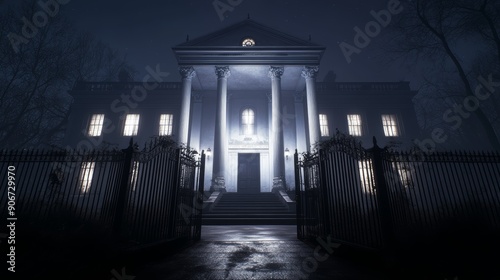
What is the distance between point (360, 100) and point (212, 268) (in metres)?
23.5

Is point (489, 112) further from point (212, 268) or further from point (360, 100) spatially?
point (212, 268)

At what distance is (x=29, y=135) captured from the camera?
19047 mm

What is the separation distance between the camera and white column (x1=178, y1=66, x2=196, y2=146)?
17.4 metres

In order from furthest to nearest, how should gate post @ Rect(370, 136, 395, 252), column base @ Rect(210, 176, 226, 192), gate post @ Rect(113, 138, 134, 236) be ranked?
column base @ Rect(210, 176, 226, 192)
gate post @ Rect(113, 138, 134, 236)
gate post @ Rect(370, 136, 395, 252)

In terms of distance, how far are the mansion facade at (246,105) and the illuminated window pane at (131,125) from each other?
0.10 metres

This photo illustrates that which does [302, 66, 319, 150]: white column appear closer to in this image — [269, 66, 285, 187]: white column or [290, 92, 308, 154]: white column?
[269, 66, 285, 187]: white column

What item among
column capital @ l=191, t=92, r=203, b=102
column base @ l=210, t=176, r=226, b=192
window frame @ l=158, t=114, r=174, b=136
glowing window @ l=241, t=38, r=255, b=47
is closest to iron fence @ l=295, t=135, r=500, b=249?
column base @ l=210, t=176, r=226, b=192

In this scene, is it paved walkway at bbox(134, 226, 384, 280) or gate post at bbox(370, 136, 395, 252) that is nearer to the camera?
paved walkway at bbox(134, 226, 384, 280)

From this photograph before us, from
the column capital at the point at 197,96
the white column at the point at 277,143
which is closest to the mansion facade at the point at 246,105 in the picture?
the column capital at the point at 197,96

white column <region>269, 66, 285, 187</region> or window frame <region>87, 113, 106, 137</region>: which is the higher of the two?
window frame <region>87, 113, 106, 137</region>

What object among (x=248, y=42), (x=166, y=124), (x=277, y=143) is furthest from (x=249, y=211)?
(x=248, y=42)

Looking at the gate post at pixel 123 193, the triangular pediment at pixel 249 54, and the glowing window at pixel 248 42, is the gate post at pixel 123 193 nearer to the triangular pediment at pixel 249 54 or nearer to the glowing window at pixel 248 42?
the triangular pediment at pixel 249 54

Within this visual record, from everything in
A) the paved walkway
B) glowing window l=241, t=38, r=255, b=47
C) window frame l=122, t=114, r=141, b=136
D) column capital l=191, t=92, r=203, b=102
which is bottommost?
the paved walkway

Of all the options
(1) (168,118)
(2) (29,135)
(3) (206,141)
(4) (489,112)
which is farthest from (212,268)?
(4) (489,112)
